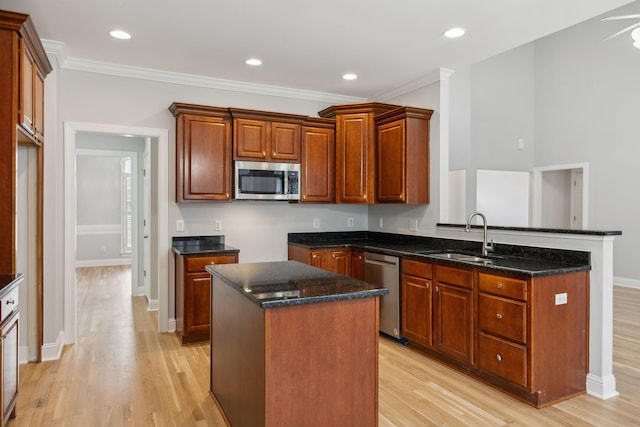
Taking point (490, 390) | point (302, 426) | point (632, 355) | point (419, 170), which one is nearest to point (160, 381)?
point (302, 426)

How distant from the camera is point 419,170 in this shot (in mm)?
4348

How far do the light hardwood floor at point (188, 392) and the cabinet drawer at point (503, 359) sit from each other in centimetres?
15

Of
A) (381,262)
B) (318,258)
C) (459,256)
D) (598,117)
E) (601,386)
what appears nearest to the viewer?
(601,386)

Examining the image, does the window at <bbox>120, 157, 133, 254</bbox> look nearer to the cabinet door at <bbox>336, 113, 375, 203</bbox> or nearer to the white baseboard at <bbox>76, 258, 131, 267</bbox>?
the white baseboard at <bbox>76, 258, 131, 267</bbox>

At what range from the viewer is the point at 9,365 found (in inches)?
91.9

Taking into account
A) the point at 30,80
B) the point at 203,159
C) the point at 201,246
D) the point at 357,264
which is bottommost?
the point at 357,264

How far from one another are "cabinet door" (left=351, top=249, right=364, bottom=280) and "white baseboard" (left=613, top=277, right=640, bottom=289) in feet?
15.7

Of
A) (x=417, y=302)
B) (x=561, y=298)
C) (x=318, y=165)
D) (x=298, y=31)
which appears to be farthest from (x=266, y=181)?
(x=561, y=298)

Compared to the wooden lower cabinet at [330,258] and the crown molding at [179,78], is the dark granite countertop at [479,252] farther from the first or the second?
the crown molding at [179,78]

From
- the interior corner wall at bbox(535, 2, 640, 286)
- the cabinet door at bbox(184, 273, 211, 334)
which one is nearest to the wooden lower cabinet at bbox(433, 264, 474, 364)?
the cabinet door at bbox(184, 273, 211, 334)

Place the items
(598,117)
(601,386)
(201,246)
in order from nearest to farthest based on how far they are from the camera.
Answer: (601,386), (201,246), (598,117)

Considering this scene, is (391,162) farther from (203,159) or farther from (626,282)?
(626,282)

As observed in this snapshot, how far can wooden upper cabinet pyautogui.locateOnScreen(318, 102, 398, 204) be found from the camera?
183 inches

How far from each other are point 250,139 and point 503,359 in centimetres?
305
